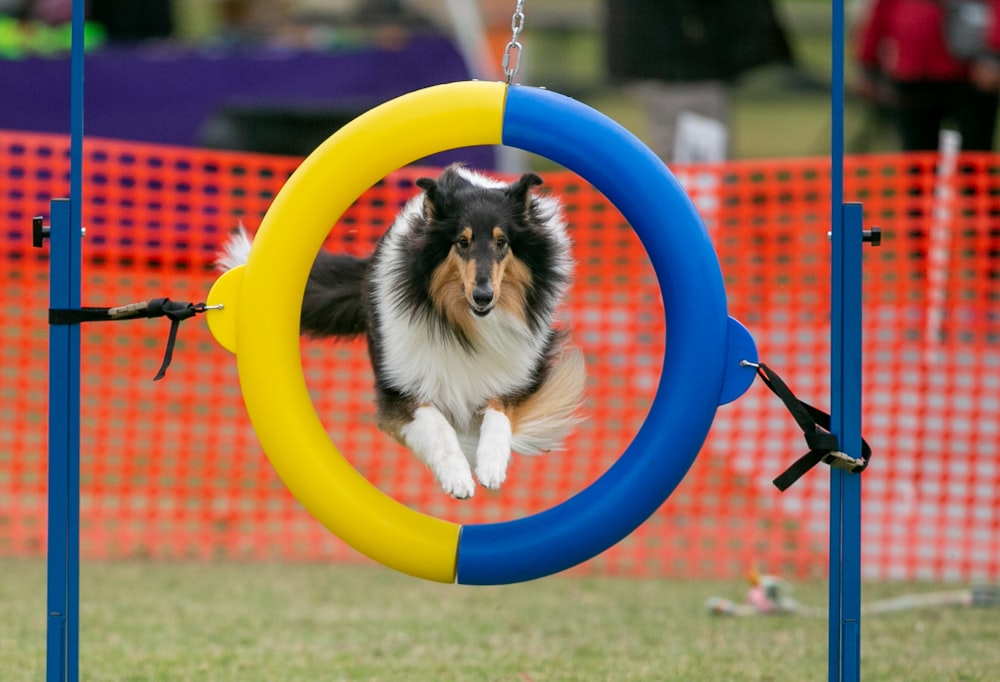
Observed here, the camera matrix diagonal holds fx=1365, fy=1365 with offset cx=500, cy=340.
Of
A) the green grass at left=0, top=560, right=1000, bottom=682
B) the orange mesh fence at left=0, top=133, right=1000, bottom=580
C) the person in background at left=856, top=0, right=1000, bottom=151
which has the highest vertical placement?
the person in background at left=856, top=0, right=1000, bottom=151

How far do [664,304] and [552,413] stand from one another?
471 millimetres

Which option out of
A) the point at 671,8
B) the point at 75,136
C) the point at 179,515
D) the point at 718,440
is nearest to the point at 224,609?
the point at 179,515

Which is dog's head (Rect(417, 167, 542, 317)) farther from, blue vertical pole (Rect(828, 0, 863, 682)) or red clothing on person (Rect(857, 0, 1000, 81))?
red clothing on person (Rect(857, 0, 1000, 81))

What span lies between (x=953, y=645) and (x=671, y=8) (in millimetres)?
4965

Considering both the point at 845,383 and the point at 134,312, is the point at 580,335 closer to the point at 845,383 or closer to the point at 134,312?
the point at 845,383

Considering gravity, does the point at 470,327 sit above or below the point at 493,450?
above

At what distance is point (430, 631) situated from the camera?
4957 mm

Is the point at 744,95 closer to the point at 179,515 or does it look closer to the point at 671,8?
the point at 671,8

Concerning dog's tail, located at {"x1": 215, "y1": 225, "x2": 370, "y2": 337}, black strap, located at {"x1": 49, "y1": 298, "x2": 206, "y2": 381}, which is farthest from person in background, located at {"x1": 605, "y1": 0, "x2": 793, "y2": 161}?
black strap, located at {"x1": 49, "y1": 298, "x2": 206, "y2": 381}

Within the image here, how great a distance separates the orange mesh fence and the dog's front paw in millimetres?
2248

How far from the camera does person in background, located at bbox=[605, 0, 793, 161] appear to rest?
28.2ft

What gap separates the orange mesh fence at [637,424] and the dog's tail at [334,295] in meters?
1.94

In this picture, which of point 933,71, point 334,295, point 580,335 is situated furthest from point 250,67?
point 334,295

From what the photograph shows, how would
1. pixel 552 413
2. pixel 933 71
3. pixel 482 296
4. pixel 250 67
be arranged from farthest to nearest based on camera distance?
pixel 250 67 → pixel 933 71 → pixel 552 413 → pixel 482 296
